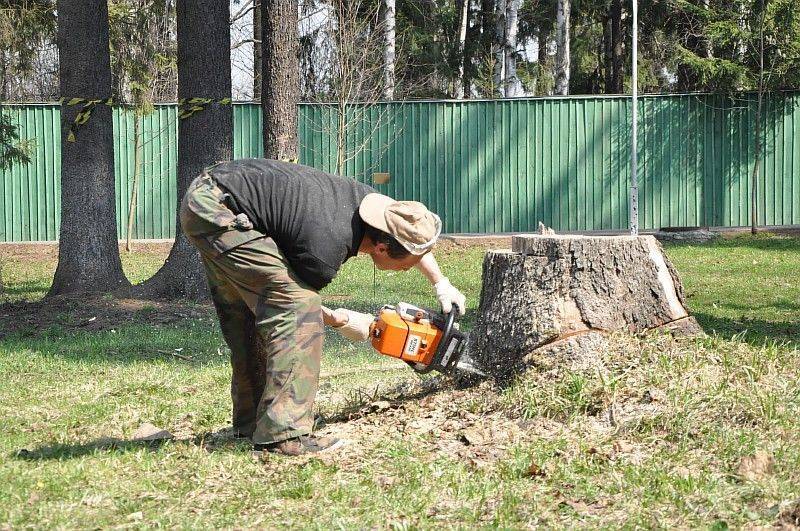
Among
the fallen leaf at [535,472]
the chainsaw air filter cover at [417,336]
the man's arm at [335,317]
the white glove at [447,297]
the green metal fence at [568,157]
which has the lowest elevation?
the fallen leaf at [535,472]

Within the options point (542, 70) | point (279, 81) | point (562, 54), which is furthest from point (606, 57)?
point (279, 81)

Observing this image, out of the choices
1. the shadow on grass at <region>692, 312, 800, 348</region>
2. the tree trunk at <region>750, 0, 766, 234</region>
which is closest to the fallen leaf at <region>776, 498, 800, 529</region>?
the shadow on grass at <region>692, 312, 800, 348</region>

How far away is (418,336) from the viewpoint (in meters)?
5.14

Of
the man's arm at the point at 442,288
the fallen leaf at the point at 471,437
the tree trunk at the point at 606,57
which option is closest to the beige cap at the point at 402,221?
the man's arm at the point at 442,288

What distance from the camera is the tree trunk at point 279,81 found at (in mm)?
11719

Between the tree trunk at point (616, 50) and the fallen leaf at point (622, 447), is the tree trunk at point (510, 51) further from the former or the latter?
the fallen leaf at point (622, 447)

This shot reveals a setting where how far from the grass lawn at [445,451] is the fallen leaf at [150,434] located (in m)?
0.08

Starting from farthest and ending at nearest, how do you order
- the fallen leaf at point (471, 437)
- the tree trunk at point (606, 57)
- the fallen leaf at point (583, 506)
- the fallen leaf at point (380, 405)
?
the tree trunk at point (606, 57) → the fallen leaf at point (380, 405) → the fallen leaf at point (471, 437) → the fallen leaf at point (583, 506)

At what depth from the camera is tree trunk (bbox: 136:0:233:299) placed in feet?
37.3

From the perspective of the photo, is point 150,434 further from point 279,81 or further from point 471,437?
point 279,81

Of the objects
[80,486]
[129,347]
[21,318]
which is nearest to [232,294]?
[80,486]

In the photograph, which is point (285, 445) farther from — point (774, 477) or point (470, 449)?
point (774, 477)

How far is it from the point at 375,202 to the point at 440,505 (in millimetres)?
1545

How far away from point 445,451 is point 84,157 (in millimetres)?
8099
